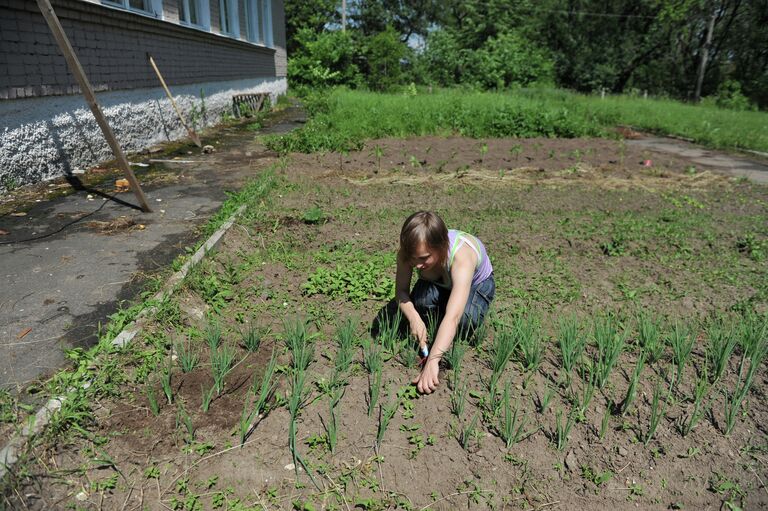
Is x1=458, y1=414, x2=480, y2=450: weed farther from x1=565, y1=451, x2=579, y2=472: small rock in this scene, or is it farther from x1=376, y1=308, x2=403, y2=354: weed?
x1=376, y1=308, x2=403, y2=354: weed

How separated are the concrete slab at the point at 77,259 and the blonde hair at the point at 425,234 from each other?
1935mm

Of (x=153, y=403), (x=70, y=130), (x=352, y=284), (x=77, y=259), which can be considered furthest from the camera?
(x=70, y=130)

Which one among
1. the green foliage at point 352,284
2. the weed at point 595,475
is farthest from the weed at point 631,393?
the green foliage at point 352,284

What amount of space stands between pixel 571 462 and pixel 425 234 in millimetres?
1179

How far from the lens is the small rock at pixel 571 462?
2154 millimetres

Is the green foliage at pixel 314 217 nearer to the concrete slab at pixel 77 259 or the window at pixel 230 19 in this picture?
the concrete slab at pixel 77 259

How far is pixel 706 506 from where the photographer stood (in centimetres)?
202

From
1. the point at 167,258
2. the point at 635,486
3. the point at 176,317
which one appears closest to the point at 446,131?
the point at 167,258

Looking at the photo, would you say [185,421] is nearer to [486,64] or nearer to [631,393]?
[631,393]

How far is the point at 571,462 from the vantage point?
2.17 meters

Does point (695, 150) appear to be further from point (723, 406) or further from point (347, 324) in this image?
point (347, 324)

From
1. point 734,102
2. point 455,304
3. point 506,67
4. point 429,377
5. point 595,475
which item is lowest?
point 595,475

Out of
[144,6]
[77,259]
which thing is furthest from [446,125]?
[77,259]

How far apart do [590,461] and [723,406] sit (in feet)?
2.75
